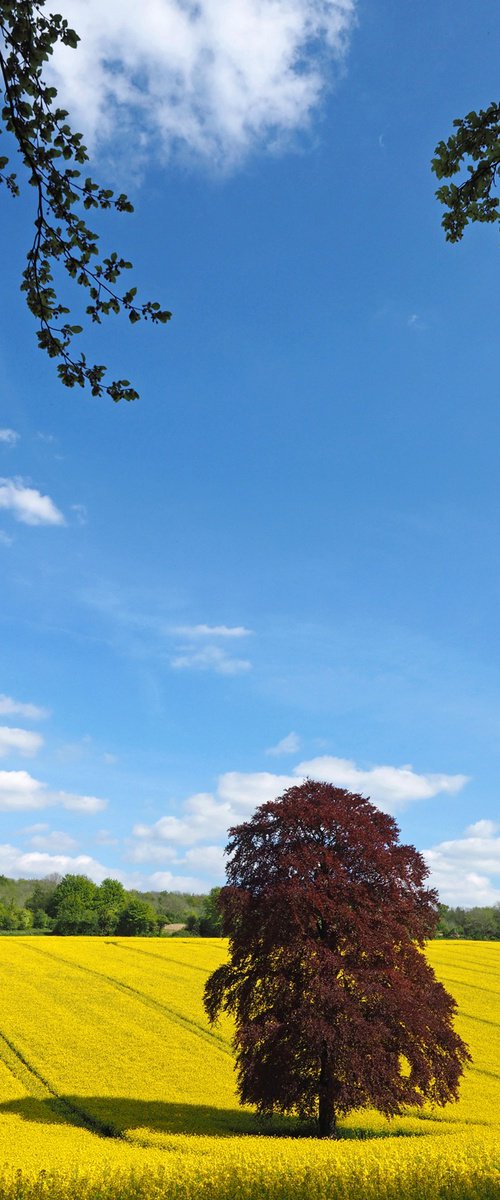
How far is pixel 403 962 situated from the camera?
22.7 meters

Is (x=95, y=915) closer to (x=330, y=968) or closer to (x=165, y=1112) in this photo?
(x=165, y=1112)

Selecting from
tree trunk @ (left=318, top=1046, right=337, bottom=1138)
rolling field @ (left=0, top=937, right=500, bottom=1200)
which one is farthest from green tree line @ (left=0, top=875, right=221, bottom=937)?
tree trunk @ (left=318, top=1046, right=337, bottom=1138)

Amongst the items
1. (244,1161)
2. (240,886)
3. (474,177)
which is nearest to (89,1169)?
(244,1161)

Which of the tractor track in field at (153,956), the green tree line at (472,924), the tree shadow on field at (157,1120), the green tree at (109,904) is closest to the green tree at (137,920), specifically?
the green tree at (109,904)

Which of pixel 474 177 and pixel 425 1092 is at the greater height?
pixel 474 177

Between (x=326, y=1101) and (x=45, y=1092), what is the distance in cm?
988

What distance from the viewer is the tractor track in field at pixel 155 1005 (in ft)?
109

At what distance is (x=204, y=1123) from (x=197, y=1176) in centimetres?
1173

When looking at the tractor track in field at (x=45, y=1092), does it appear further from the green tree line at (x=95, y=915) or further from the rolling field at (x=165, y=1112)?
the green tree line at (x=95, y=915)

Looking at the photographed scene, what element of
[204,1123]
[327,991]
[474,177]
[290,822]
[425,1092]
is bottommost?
[204,1123]

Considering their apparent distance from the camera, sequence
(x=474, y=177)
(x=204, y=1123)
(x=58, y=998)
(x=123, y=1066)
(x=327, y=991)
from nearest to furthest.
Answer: (x=474, y=177), (x=327, y=991), (x=204, y=1123), (x=123, y=1066), (x=58, y=998)

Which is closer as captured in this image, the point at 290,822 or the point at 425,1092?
the point at 425,1092

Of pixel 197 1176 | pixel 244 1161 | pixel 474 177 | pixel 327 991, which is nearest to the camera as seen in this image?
pixel 474 177

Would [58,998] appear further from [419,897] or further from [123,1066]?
[419,897]
